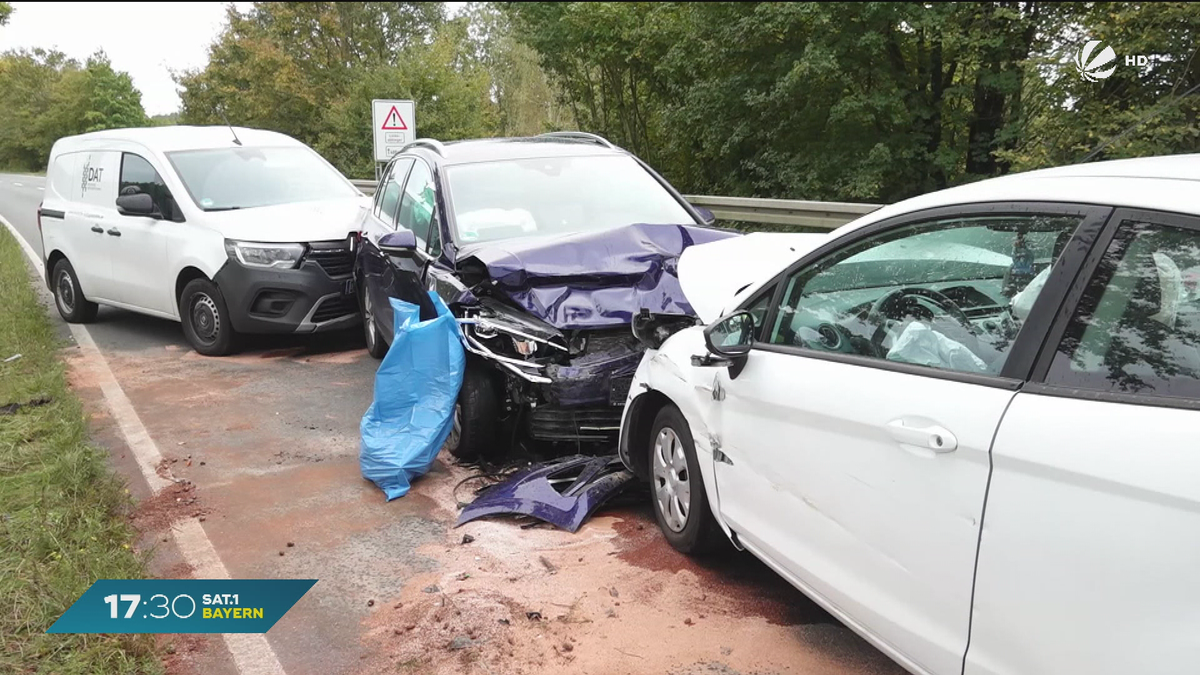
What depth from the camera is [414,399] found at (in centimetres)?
531

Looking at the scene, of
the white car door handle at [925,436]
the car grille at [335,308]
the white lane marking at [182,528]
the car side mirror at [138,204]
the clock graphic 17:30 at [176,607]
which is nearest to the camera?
the white car door handle at [925,436]

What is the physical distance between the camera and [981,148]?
1459 cm

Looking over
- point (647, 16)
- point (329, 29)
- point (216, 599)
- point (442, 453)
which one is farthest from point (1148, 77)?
point (329, 29)

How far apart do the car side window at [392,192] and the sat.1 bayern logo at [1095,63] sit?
263 inches

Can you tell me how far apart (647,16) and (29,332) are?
51.2 ft

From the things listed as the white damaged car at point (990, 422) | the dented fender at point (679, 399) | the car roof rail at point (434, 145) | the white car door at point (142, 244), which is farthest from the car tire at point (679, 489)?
the white car door at point (142, 244)

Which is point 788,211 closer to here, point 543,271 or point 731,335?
point 543,271

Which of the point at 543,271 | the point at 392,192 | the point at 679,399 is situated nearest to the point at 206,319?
the point at 392,192

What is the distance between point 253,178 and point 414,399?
198 inches

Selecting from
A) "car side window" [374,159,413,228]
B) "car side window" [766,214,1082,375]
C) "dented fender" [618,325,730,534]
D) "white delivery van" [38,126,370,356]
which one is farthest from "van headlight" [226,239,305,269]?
"car side window" [766,214,1082,375]

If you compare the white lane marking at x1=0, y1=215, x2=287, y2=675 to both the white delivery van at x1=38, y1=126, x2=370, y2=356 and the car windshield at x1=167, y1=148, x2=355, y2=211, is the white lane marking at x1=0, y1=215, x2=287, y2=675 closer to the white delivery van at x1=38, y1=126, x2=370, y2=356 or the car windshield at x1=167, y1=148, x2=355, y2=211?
the white delivery van at x1=38, y1=126, x2=370, y2=356

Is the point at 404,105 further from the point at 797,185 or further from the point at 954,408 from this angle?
the point at 954,408

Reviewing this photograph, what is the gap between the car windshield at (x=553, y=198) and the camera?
20.3ft

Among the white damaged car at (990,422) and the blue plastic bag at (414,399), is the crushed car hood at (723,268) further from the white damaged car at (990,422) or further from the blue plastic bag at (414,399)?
the blue plastic bag at (414,399)
